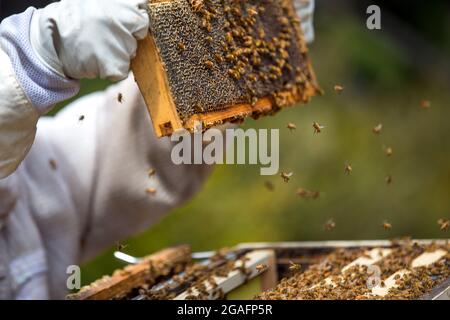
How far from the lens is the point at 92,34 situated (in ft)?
7.30

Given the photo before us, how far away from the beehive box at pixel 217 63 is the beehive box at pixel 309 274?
57 centimetres

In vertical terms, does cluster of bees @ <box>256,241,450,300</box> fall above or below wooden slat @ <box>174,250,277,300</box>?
above

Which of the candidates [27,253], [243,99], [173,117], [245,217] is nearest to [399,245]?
[243,99]

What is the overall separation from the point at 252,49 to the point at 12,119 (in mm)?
838

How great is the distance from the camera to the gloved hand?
7.30 feet

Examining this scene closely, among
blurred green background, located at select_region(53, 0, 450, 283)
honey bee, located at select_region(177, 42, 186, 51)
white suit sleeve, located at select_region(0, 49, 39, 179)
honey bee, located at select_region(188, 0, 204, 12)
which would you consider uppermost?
honey bee, located at select_region(188, 0, 204, 12)

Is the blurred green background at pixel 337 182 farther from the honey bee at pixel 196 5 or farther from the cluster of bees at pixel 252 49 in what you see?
the honey bee at pixel 196 5

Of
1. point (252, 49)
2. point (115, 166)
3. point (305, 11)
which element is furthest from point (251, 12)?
point (115, 166)

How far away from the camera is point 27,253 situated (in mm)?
3113

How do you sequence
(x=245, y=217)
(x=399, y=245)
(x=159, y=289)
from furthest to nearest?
1. (x=245, y=217)
2. (x=399, y=245)
3. (x=159, y=289)

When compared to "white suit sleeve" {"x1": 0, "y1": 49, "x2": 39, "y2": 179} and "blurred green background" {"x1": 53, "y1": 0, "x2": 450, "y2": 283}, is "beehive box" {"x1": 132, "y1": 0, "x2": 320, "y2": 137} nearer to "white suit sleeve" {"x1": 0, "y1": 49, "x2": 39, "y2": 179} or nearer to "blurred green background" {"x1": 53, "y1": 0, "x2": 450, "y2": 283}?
"white suit sleeve" {"x1": 0, "y1": 49, "x2": 39, "y2": 179}

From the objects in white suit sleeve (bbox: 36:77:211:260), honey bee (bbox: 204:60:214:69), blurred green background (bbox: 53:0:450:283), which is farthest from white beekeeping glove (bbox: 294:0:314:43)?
blurred green background (bbox: 53:0:450:283)

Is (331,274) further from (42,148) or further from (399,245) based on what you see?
(42,148)

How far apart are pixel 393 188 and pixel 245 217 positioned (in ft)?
3.90
